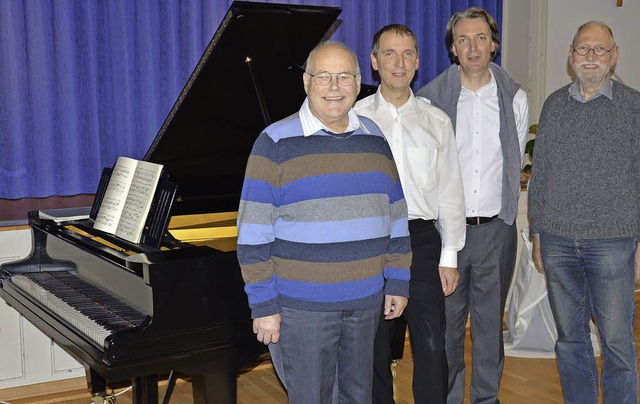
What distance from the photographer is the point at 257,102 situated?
10.4 ft

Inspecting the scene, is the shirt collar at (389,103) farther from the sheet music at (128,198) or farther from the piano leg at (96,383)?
the piano leg at (96,383)

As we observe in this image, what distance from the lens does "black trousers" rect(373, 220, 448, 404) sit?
2.77m

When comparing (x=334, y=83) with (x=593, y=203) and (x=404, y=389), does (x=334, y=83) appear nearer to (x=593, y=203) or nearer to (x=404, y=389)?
(x=593, y=203)

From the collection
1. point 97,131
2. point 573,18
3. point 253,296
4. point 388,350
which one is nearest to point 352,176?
point 253,296

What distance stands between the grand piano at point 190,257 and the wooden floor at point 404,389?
790 millimetres

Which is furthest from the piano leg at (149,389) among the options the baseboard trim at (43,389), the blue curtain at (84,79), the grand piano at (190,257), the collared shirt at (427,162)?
the blue curtain at (84,79)

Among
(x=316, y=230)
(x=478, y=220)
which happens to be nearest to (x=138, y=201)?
(x=316, y=230)

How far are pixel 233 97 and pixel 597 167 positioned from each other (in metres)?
1.35

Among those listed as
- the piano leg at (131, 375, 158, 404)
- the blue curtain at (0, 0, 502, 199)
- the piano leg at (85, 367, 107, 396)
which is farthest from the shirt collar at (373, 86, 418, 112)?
the blue curtain at (0, 0, 502, 199)

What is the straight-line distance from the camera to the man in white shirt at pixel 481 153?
2988 mm

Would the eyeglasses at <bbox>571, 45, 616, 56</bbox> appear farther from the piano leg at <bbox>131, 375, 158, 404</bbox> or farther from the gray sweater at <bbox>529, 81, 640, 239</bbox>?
the piano leg at <bbox>131, 375, 158, 404</bbox>

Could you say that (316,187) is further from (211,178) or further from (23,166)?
(23,166)

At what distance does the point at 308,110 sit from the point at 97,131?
2082mm

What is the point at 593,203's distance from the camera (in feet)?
9.08
